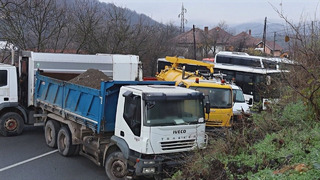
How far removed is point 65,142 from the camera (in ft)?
34.4

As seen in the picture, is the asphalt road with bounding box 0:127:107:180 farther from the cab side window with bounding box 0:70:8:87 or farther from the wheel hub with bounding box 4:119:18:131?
the cab side window with bounding box 0:70:8:87

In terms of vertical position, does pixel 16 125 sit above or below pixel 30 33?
below

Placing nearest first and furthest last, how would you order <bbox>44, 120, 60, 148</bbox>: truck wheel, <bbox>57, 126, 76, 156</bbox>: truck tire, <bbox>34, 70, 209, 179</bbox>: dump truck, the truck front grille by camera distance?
<bbox>34, 70, 209, 179</bbox>: dump truck → the truck front grille → <bbox>57, 126, 76, 156</bbox>: truck tire → <bbox>44, 120, 60, 148</bbox>: truck wheel

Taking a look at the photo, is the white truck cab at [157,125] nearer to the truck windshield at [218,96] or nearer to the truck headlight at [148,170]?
the truck headlight at [148,170]

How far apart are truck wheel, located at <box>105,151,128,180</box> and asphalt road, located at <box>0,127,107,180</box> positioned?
0.84 m

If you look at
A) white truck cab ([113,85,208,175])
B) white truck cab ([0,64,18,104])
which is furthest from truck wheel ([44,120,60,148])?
white truck cab ([113,85,208,175])

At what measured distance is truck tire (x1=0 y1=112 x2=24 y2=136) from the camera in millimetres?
12805

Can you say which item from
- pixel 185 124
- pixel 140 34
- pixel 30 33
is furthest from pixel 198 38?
pixel 185 124

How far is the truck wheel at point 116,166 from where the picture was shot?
7.79 m

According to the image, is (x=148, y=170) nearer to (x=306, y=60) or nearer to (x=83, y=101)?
(x=83, y=101)

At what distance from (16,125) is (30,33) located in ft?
36.2

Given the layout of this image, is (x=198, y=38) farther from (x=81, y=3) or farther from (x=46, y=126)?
(x=46, y=126)

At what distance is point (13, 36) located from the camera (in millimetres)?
21109

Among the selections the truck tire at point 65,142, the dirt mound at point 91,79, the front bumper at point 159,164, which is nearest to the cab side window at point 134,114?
the front bumper at point 159,164
